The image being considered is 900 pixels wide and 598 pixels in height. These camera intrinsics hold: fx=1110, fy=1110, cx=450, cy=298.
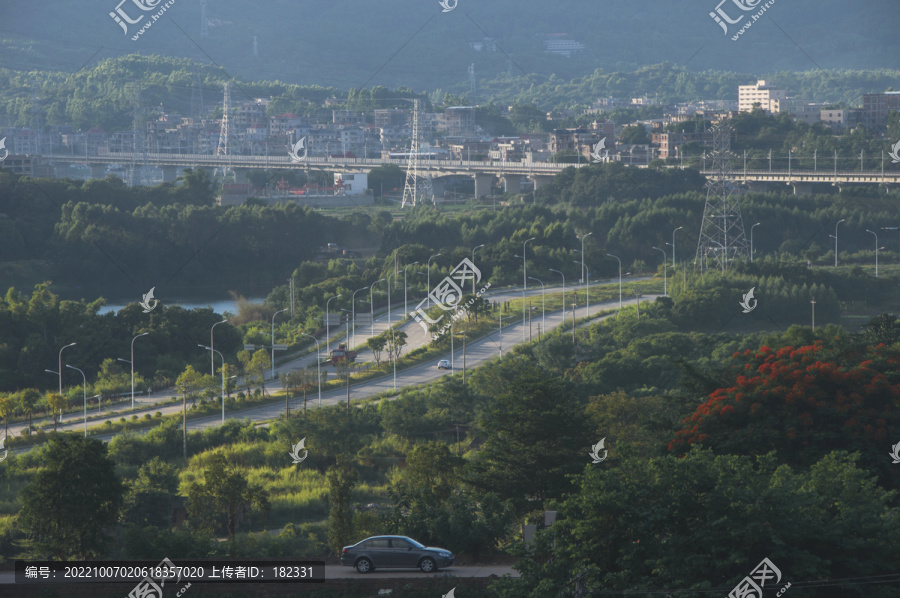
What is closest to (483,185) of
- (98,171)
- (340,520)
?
(98,171)

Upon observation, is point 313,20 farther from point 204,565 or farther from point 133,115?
point 204,565

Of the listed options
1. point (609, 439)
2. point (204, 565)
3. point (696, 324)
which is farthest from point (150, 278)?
point (204, 565)

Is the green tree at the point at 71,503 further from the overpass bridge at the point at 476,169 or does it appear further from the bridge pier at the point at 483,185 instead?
the bridge pier at the point at 483,185

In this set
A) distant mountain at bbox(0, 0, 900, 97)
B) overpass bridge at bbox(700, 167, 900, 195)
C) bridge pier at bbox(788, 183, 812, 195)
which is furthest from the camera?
distant mountain at bbox(0, 0, 900, 97)

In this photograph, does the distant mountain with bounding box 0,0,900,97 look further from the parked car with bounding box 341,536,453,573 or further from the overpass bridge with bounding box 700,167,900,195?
the parked car with bounding box 341,536,453,573


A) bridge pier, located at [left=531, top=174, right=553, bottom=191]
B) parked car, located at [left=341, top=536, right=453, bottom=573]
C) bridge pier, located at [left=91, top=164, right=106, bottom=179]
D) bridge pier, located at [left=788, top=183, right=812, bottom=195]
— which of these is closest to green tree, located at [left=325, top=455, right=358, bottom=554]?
parked car, located at [left=341, top=536, right=453, bottom=573]

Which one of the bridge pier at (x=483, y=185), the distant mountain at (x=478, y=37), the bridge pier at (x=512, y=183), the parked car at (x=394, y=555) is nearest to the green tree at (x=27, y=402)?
the parked car at (x=394, y=555)
